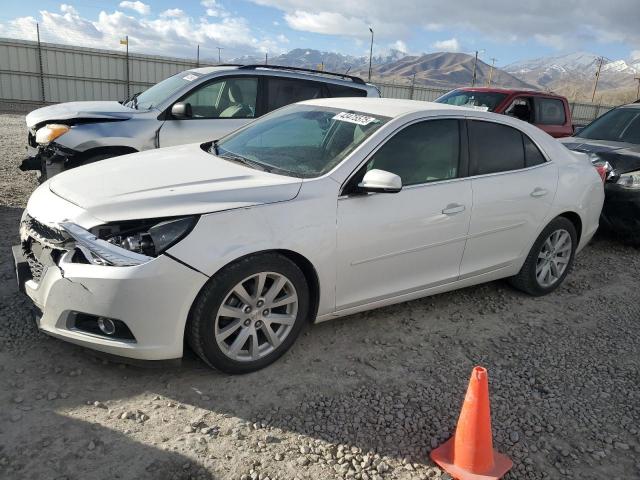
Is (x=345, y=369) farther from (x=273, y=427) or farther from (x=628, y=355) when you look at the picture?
(x=628, y=355)

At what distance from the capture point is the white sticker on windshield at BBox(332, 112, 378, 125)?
12.4 ft

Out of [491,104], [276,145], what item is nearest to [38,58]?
[491,104]

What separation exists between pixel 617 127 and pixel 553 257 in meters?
3.67

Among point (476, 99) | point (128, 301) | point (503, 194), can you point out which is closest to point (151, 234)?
point (128, 301)

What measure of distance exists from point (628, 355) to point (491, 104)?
670 cm

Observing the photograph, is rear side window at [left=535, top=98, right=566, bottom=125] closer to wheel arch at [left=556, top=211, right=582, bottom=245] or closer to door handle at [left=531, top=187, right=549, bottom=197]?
wheel arch at [left=556, top=211, right=582, bottom=245]

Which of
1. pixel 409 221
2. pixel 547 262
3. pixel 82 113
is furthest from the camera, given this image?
pixel 82 113

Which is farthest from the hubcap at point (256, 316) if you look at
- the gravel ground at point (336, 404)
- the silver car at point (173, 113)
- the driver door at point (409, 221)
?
the silver car at point (173, 113)

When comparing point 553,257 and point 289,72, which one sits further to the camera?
point 289,72

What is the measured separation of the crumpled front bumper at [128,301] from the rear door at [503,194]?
2.22m

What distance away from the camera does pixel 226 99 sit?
6539 millimetres

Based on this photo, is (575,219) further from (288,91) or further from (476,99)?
(476,99)

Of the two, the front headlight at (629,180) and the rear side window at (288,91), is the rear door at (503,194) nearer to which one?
the front headlight at (629,180)

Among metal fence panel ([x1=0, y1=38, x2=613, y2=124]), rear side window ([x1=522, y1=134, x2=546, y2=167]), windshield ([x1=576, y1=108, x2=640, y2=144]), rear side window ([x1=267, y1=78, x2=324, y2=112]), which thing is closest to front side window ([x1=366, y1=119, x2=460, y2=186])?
rear side window ([x1=522, y1=134, x2=546, y2=167])
